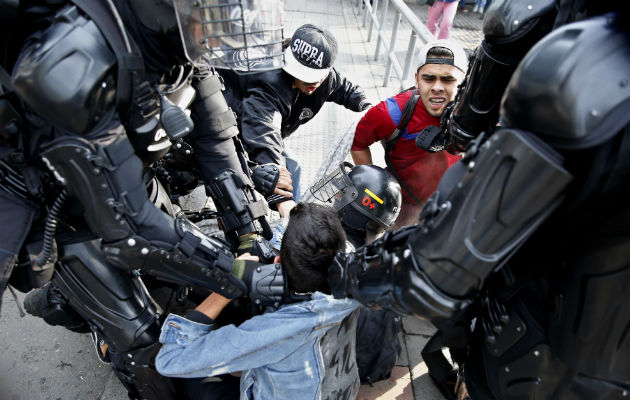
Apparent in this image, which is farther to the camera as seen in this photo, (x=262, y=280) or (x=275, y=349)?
(x=262, y=280)

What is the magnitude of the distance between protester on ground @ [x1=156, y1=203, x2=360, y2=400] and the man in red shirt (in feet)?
3.91

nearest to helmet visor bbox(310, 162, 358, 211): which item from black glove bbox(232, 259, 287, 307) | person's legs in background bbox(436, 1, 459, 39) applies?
black glove bbox(232, 259, 287, 307)

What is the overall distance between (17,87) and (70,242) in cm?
66

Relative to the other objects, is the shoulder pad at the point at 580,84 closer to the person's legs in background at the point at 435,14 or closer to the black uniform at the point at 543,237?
the black uniform at the point at 543,237

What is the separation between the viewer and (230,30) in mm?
1459

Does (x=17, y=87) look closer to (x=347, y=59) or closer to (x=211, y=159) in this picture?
(x=211, y=159)

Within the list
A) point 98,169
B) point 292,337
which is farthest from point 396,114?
point 98,169

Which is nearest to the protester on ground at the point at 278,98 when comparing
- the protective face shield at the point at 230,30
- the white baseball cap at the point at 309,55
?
the white baseball cap at the point at 309,55

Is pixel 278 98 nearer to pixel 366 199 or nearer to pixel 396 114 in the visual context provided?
pixel 396 114

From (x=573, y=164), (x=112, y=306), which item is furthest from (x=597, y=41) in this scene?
(x=112, y=306)

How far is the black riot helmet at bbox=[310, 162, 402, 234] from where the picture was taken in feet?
6.91

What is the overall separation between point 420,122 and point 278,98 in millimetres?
972

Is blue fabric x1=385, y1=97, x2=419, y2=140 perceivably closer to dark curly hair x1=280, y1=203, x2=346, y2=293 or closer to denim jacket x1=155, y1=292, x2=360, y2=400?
dark curly hair x1=280, y1=203, x2=346, y2=293

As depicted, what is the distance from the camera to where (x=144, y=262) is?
153 centimetres
